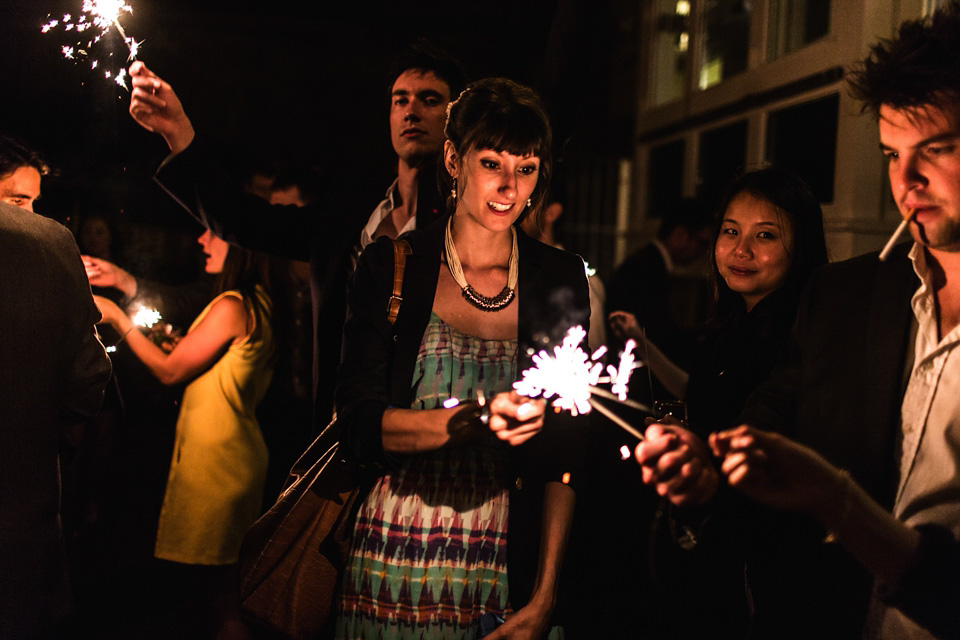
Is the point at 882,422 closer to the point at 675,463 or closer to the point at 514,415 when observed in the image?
the point at 675,463

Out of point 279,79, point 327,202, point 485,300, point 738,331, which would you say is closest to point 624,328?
point 738,331

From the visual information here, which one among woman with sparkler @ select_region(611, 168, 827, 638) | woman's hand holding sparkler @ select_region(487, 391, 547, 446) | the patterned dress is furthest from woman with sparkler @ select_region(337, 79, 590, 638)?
woman with sparkler @ select_region(611, 168, 827, 638)

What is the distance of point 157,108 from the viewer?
2.45m

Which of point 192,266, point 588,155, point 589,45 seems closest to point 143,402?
point 192,266

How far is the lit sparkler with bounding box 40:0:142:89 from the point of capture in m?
2.36

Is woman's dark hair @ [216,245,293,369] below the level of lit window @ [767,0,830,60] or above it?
below

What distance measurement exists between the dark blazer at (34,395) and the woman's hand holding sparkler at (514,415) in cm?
135

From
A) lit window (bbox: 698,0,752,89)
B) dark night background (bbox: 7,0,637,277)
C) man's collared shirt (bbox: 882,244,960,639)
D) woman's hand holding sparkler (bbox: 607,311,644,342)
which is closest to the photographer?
man's collared shirt (bbox: 882,244,960,639)

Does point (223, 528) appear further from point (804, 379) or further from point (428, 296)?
point (804, 379)

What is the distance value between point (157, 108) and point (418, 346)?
140 cm

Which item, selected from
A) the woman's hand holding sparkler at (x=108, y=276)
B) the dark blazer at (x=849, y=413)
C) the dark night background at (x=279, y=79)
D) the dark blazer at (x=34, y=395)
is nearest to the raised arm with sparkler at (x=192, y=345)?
the woman's hand holding sparkler at (x=108, y=276)

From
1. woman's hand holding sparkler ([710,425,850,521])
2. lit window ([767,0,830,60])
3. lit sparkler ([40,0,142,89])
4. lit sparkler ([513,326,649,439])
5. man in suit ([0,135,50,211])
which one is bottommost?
woman's hand holding sparkler ([710,425,850,521])

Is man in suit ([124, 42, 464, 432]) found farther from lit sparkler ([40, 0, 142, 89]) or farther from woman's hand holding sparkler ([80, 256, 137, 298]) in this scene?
woman's hand holding sparkler ([80, 256, 137, 298])

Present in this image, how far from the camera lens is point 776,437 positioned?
4.15 ft
